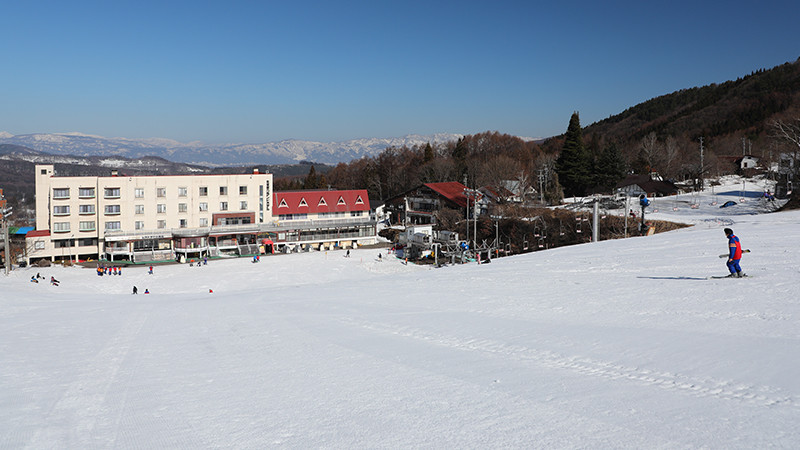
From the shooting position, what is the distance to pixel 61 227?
4281 cm

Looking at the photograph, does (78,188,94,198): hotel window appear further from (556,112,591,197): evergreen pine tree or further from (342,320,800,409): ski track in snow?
(556,112,591,197): evergreen pine tree

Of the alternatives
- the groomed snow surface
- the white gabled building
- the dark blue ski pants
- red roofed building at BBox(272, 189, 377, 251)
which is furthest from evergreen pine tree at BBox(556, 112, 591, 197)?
the dark blue ski pants

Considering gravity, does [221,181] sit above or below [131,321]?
above

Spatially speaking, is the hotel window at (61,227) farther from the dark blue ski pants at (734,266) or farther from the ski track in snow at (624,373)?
the dark blue ski pants at (734,266)

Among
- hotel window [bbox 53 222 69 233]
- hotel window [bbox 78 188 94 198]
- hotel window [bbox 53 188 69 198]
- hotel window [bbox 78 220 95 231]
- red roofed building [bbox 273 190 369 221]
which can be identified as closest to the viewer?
hotel window [bbox 53 222 69 233]

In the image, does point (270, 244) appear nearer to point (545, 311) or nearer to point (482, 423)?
point (545, 311)

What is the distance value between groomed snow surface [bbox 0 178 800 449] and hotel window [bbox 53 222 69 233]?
115ft

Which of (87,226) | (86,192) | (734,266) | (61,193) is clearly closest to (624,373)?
(734,266)

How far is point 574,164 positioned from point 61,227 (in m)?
53.0

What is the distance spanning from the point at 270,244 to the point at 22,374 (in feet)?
135

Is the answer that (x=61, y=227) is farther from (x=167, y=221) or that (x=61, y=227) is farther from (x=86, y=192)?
(x=167, y=221)

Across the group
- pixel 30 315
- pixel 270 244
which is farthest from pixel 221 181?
pixel 30 315

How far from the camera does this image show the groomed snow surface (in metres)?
4.59

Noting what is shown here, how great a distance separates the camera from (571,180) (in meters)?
58.2
